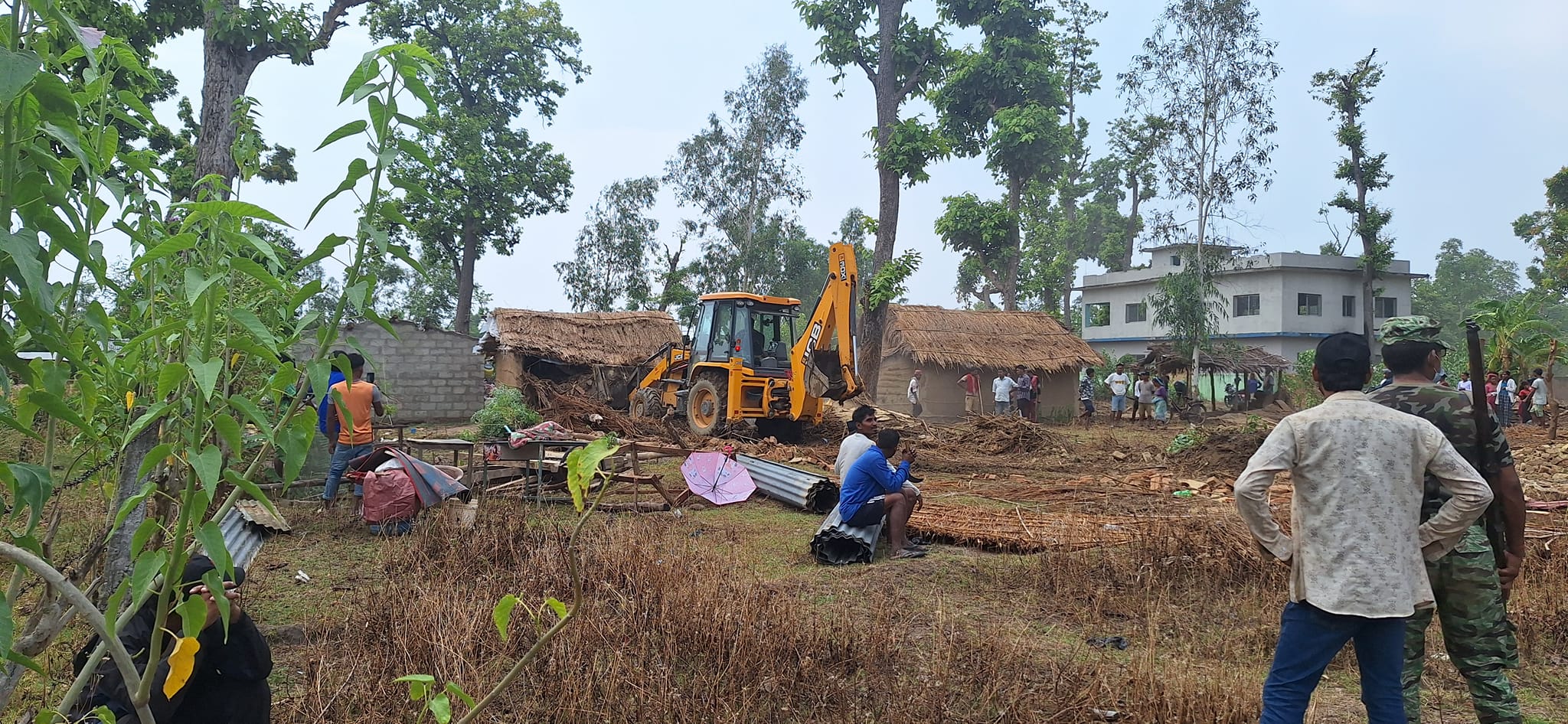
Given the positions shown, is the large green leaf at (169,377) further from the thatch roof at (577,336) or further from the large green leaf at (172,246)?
the thatch roof at (577,336)

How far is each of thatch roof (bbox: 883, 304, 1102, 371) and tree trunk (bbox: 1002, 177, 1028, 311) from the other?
2.10m

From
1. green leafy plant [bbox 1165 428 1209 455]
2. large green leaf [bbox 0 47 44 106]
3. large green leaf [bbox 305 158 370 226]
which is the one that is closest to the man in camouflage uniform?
large green leaf [bbox 305 158 370 226]

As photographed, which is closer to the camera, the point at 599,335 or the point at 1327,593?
the point at 1327,593

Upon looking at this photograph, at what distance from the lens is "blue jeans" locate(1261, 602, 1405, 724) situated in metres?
2.85

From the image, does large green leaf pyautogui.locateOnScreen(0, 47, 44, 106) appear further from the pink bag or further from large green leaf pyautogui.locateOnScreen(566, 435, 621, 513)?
the pink bag

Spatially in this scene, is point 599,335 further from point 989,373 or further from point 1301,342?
point 1301,342

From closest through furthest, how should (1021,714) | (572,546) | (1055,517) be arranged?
(572,546) < (1021,714) < (1055,517)

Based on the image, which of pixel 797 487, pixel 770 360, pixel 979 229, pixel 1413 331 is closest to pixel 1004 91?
pixel 979 229

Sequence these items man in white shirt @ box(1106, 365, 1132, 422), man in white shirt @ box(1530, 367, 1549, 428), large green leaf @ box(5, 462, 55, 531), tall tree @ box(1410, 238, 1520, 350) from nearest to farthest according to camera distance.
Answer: large green leaf @ box(5, 462, 55, 531) < man in white shirt @ box(1530, 367, 1549, 428) < man in white shirt @ box(1106, 365, 1132, 422) < tall tree @ box(1410, 238, 1520, 350)

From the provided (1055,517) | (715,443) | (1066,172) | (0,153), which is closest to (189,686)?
(0,153)

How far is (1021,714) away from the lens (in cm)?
352

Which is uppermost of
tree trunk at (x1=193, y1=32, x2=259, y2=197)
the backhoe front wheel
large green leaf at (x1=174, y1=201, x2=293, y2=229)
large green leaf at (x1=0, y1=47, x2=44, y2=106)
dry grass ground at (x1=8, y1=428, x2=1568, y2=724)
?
tree trunk at (x1=193, y1=32, x2=259, y2=197)

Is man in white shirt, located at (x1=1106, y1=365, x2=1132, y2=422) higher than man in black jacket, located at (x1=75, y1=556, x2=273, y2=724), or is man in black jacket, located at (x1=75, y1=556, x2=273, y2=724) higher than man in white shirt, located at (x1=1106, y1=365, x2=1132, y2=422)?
man in white shirt, located at (x1=1106, y1=365, x2=1132, y2=422)

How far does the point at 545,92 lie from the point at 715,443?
868 inches
